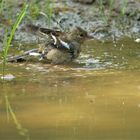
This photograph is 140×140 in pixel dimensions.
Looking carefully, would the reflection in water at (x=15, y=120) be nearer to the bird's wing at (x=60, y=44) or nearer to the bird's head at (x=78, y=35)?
the bird's wing at (x=60, y=44)

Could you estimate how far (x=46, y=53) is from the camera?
21.3 feet

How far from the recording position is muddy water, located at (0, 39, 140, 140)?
3.68 m

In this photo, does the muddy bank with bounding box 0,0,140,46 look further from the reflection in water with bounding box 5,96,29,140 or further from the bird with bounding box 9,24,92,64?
the reflection in water with bounding box 5,96,29,140

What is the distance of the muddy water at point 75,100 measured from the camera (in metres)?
3.68

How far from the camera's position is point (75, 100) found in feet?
15.0

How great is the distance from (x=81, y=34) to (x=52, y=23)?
1.39 meters

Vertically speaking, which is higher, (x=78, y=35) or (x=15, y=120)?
(x=78, y=35)

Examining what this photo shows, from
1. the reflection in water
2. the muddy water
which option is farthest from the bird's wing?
the reflection in water

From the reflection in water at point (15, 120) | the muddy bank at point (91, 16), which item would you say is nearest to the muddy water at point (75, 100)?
the reflection in water at point (15, 120)

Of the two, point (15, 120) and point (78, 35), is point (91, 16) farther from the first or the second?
point (15, 120)

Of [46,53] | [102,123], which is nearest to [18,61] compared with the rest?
[46,53]

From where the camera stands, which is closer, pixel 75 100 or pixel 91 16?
pixel 75 100

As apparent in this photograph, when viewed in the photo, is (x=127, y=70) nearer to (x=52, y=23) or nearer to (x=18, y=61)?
(x=18, y=61)

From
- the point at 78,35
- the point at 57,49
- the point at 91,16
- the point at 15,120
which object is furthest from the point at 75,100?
the point at 91,16
